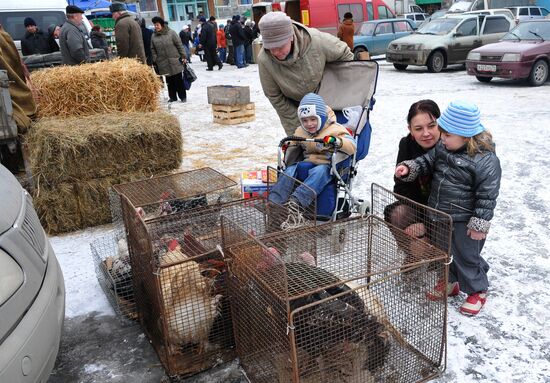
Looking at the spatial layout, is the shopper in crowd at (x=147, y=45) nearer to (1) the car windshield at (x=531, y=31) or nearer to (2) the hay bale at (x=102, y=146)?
(2) the hay bale at (x=102, y=146)

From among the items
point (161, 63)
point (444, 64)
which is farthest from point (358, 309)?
point (444, 64)

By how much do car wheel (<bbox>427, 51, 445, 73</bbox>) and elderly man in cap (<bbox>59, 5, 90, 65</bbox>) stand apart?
11.1m

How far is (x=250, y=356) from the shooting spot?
2.90 meters

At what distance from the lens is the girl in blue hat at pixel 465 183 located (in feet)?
10.6

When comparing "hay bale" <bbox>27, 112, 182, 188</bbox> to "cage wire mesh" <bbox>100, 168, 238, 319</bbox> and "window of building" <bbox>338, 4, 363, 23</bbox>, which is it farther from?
"window of building" <bbox>338, 4, 363, 23</bbox>

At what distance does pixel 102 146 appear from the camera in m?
5.27

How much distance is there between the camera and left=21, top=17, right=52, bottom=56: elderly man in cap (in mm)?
10555

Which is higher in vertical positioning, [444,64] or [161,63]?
[161,63]

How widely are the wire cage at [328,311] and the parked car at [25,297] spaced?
95 centimetres

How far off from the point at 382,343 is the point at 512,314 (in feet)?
4.20

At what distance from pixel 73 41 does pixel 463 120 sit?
6599mm

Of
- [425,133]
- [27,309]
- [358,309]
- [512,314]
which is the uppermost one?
[425,133]

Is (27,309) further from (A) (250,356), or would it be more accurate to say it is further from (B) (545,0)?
(B) (545,0)

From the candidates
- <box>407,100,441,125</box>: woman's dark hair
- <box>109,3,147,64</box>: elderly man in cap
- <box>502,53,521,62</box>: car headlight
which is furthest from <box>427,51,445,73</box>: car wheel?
<box>407,100,441,125</box>: woman's dark hair
